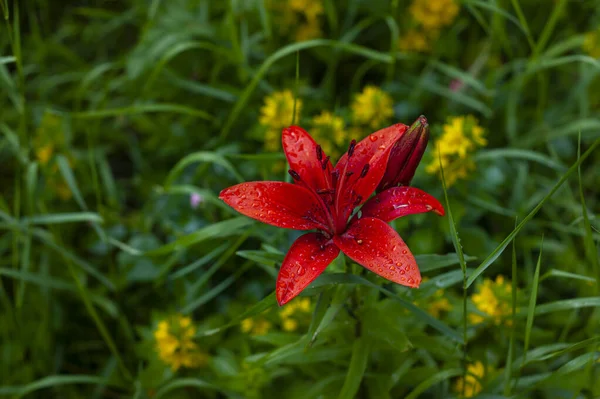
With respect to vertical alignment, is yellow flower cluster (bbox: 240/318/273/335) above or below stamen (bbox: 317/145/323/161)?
below

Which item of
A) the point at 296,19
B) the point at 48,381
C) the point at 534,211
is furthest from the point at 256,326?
the point at 296,19

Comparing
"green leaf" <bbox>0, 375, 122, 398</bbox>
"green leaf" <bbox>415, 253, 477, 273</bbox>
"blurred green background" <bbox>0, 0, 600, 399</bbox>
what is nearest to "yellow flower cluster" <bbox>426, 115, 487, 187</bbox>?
"blurred green background" <bbox>0, 0, 600, 399</bbox>

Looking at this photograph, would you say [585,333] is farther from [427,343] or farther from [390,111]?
[390,111]

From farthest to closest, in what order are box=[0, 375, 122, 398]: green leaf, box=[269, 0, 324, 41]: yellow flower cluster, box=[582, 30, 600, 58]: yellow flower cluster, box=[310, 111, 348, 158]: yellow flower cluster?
box=[269, 0, 324, 41]: yellow flower cluster < box=[582, 30, 600, 58]: yellow flower cluster < box=[310, 111, 348, 158]: yellow flower cluster < box=[0, 375, 122, 398]: green leaf

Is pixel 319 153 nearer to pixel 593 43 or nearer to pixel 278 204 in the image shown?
pixel 278 204

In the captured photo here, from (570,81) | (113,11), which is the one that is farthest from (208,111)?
(570,81)

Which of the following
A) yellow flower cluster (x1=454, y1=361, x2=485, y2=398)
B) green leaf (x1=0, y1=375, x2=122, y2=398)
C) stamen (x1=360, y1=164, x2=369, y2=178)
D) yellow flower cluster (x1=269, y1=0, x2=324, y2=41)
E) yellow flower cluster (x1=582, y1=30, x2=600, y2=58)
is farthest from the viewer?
yellow flower cluster (x1=269, y1=0, x2=324, y2=41)

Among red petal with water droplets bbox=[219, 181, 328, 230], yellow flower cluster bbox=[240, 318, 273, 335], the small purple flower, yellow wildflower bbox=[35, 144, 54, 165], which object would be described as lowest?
yellow flower cluster bbox=[240, 318, 273, 335]

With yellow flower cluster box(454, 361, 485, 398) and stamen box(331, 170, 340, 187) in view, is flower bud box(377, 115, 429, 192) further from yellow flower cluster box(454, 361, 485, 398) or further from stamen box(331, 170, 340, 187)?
yellow flower cluster box(454, 361, 485, 398)

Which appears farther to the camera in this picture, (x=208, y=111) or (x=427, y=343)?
(x=208, y=111)

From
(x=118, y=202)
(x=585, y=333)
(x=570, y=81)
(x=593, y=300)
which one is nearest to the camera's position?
(x=593, y=300)
